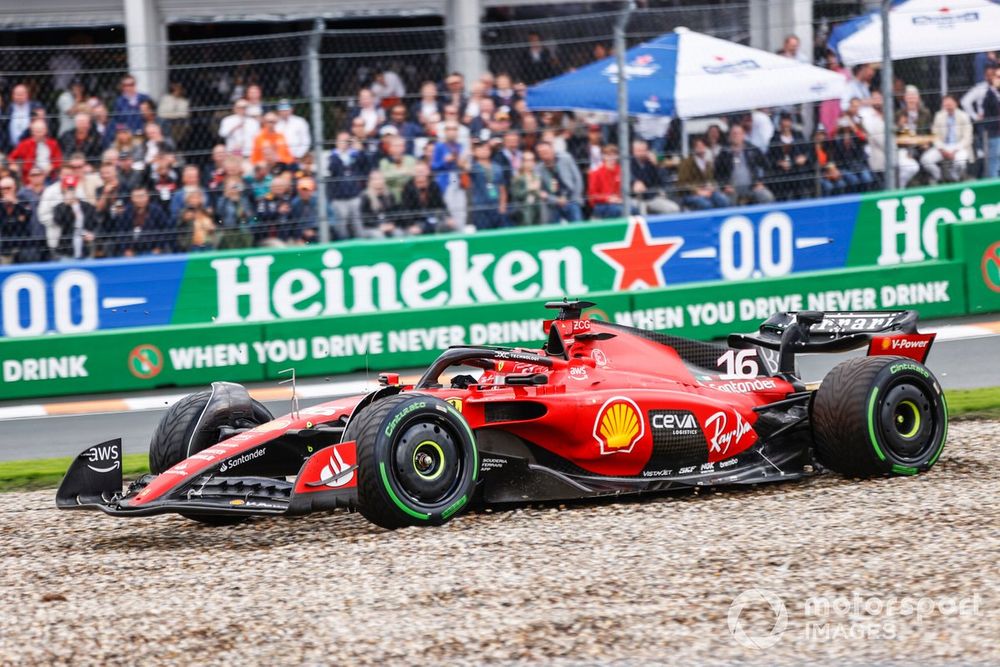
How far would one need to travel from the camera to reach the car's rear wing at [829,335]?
8.18 meters

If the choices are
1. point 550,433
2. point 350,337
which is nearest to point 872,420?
point 550,433

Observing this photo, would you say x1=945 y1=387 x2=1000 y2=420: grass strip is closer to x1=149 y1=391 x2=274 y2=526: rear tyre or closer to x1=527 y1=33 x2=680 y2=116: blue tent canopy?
x1=527 y1=33 x2=680 y2=116: blue tent canopy

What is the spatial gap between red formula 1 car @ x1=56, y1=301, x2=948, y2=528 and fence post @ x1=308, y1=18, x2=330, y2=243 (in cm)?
483

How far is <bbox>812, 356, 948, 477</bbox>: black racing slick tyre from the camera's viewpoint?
753 cm

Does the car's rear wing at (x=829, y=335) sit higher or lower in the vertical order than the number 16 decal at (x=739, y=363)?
higher

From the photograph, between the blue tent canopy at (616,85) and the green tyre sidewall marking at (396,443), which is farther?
the blue tent canopy at (616,85)

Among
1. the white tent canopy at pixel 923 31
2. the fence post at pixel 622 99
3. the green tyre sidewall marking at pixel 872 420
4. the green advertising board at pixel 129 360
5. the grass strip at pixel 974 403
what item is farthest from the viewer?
the white tent canopy at pixel 923 31

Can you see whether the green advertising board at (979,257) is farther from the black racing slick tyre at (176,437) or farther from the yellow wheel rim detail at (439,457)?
the yellow wheel rim detail at (439,457)

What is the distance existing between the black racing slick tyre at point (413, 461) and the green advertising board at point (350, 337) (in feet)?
17.6

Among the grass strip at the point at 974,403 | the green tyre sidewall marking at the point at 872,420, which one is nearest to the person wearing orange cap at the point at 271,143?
the grass strip at the point at 974,403

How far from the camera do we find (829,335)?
829 centimetres

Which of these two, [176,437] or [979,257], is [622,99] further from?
[176,437]

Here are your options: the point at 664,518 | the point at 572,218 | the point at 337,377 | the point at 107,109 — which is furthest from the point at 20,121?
the point at 664,518

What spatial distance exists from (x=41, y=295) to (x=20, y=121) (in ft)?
4.52
